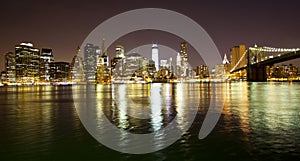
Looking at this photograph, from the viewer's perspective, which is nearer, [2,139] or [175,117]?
[2,139]

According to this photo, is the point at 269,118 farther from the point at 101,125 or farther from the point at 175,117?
the point at 101,125

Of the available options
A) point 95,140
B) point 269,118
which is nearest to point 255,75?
point 269,118

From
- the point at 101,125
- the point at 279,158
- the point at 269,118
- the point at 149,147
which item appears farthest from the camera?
the point at 269,118

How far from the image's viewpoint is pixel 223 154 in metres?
9.98

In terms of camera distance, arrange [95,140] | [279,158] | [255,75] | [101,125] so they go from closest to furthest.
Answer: [279,158] → [95,140] → [101,125] → [255,75]

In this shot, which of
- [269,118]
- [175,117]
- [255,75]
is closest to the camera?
[269,118]

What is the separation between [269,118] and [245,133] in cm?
498

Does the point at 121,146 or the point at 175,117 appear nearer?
the point at 121,146

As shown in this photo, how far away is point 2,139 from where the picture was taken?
1288cm

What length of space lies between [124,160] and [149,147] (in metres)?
1.66

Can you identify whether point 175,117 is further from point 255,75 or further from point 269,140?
point 255,75

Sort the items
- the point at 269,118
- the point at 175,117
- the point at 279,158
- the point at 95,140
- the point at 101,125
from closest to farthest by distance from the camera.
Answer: the point at 279,158 → the point at 95,140 → the point at 101,125 → the point at 269,118 → the point at 175,117

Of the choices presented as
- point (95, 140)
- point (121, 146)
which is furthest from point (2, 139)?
point (121, 146)

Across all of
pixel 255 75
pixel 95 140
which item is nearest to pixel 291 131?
pixel 95 140
